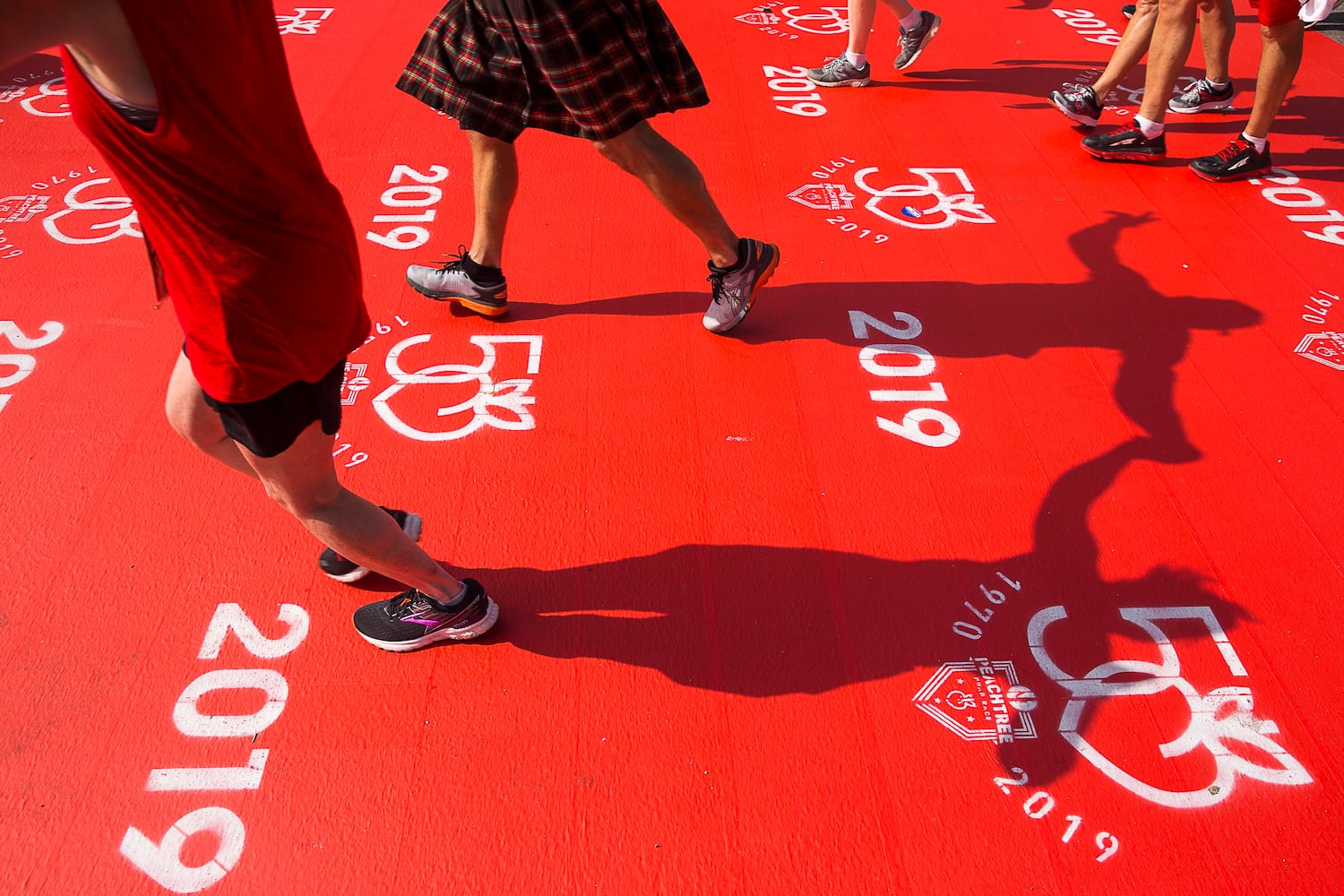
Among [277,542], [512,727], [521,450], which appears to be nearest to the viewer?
[512,727]

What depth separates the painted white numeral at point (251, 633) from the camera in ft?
6.31

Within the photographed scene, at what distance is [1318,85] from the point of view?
4449 mm

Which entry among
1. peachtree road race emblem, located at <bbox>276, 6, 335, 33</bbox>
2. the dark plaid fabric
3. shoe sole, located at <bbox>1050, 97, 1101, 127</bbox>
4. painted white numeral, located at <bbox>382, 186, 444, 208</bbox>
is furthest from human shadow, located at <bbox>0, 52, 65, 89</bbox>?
shoe sole, located at <bbox>1050, 97, 1101, 127</bbox>

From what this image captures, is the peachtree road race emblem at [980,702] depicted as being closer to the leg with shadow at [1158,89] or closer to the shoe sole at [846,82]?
the leg with shadow at [1158,89]

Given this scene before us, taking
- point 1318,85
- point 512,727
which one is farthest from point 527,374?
point 1318,85

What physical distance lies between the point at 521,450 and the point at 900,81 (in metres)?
3.08

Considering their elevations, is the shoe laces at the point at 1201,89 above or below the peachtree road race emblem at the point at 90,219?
above

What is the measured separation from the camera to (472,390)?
256cm

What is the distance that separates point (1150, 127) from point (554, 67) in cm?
269

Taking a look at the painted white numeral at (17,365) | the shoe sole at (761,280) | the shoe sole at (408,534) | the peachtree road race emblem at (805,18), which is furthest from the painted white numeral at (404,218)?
the peachtree road race emblem at (805,18)

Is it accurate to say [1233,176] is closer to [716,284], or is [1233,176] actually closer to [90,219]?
[716,284]

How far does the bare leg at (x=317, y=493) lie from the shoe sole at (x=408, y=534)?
25 cm

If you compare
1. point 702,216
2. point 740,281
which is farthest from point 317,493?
point 740,281

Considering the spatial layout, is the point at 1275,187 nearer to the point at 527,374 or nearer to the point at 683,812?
the point at 527,374
